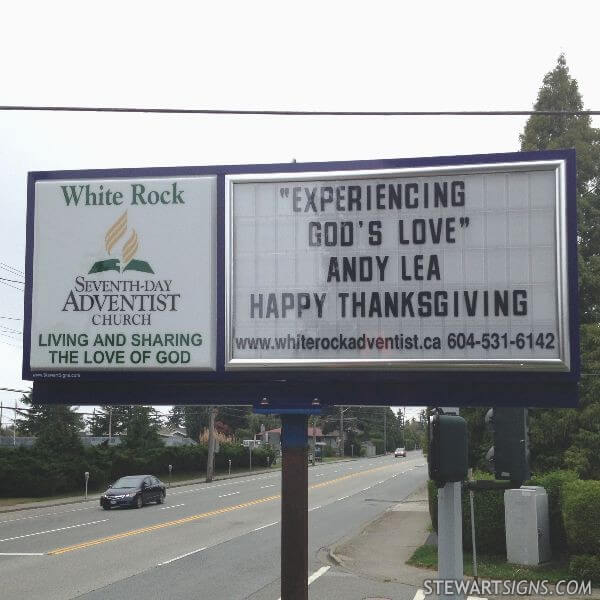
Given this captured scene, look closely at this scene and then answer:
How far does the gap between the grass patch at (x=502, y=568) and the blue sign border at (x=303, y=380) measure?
9.06 m

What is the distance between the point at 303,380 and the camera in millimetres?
9523

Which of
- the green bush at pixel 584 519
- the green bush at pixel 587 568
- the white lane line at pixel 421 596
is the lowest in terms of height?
the white lane line at pixel 421 596

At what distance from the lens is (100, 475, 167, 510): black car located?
36.3m

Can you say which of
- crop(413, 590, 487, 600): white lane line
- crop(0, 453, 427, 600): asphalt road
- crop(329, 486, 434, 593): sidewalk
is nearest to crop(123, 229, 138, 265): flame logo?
crop(0, 453, 427, 600): asphalt road

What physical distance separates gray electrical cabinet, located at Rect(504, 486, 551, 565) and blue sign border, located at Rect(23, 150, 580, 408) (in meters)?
9.87

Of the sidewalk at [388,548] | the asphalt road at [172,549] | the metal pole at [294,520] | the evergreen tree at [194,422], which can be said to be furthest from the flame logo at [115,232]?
the evergreen tree at [194,422]

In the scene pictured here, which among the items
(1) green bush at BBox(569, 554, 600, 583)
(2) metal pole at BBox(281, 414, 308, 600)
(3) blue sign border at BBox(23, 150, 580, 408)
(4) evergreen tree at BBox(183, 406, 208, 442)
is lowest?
(4) evergreen tree at BBox(183, 406, 208, 442)

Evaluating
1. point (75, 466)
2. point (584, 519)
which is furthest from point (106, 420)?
point (584, 519)

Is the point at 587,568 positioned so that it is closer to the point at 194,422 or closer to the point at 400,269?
the point at 400,269

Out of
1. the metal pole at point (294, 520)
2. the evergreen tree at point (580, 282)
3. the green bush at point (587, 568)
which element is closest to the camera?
the metal pole at point (294, 520)

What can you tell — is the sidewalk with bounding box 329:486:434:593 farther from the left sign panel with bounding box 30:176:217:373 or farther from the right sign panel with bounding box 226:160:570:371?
the left sign panel with bounding box 30:176:217:373

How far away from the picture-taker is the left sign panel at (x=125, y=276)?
9.86 meters

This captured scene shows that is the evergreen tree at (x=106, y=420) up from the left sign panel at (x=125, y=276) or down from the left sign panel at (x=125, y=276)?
down

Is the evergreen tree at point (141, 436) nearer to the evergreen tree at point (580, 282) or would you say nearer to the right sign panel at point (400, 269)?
the evergreen tree at point (580, 282)
